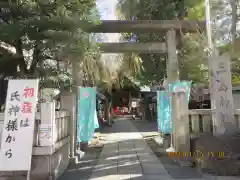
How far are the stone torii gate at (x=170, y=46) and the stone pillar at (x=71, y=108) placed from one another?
2.14 metres

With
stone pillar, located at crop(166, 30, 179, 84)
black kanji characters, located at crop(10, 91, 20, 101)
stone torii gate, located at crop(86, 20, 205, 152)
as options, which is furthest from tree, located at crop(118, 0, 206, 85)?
black kanji characters, located at crop(10, 91, 20, 101)

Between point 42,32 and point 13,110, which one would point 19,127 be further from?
point 42,32

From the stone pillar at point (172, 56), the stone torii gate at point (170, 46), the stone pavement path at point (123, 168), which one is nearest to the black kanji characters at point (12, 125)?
the stone pavement path at point (123, 168)

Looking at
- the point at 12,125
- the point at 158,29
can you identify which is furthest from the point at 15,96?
the point at 158,29

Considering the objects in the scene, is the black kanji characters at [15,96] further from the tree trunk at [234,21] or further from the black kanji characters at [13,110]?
the tree trunk at [234,21]

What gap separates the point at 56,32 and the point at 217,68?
424 centimetres

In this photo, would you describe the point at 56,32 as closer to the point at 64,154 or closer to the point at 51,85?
the point at 51,85

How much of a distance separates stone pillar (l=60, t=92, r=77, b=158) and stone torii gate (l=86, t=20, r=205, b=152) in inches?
84.1

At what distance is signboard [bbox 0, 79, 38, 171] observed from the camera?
18.0ft

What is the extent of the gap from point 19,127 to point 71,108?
3082 millimetres

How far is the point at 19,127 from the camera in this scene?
5.64 m

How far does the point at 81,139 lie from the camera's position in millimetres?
10023

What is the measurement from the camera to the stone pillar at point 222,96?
6.92 m

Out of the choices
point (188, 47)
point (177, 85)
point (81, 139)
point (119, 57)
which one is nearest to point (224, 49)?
point (177, 85)
